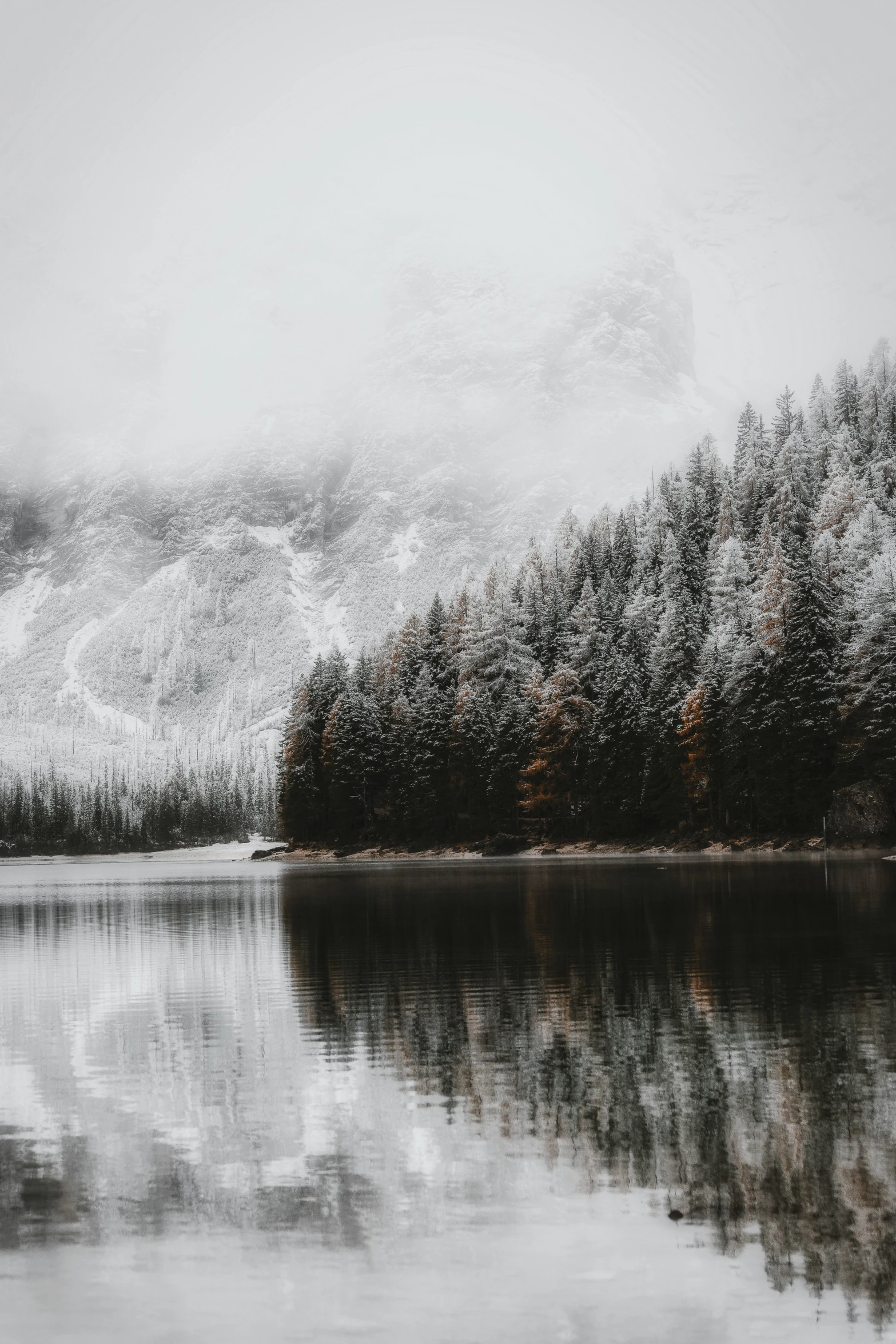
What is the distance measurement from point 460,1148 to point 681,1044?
17.2 feet

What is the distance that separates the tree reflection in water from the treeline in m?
48.0

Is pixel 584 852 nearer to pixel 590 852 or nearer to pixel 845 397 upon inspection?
pixel 590 852

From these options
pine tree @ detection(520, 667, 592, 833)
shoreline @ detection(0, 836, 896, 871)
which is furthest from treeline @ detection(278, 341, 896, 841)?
shoreline @ detection(0, 836, 896, 871)

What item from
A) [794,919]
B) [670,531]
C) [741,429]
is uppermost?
[741,429]

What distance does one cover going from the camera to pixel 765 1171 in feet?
35.9

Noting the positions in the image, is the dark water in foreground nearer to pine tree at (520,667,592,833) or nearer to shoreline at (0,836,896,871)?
shoreline at (0,836,896,871)

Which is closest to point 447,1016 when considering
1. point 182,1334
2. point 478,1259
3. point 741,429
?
point 478,1259

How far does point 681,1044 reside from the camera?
16375 mm

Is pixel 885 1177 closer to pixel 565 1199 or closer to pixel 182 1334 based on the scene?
pixel 565 1199

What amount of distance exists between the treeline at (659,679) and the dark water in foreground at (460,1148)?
58976 mm

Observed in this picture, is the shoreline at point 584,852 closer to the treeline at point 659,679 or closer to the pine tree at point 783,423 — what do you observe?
the treeline at point 659,679

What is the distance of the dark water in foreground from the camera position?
8570 millimetres

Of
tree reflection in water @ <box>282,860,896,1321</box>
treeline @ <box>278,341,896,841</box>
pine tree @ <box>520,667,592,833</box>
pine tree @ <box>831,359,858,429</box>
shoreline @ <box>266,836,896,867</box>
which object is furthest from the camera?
pine tree @ <box>831,359,858,429</box>

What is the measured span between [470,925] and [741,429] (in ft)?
406
